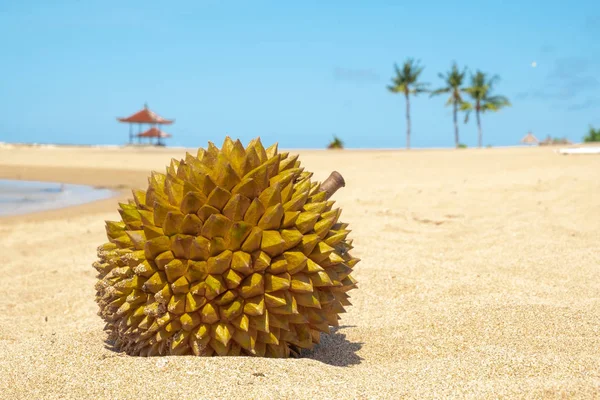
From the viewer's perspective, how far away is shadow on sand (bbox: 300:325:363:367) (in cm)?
285

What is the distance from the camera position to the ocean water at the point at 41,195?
12.4 metres

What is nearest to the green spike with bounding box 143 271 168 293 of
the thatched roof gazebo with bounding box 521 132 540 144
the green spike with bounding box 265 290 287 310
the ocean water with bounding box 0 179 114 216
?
the green spike with bounding box 265 290 287 310

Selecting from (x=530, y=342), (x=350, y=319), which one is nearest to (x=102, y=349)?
(x=350, y=319)

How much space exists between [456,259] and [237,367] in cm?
306

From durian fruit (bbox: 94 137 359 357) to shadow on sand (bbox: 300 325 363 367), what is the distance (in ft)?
0.65

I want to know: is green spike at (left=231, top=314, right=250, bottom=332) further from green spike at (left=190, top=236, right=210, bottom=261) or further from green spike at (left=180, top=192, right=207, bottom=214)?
green spike at (left=180, top=192, right=207, bottom=214)

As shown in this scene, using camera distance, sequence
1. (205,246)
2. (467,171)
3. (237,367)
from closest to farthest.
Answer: (237,367), (205,246), (467,171)

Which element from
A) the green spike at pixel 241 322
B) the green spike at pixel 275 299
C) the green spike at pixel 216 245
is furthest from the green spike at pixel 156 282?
the green spike at pixel 275 299

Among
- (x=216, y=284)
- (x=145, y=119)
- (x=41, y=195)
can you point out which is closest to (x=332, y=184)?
(x=216, y=284)

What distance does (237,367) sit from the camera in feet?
7.72

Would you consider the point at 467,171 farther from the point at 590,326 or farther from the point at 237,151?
the point at 237,151

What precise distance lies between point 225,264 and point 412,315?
5.14 feet

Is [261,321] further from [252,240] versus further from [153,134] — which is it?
[153,134]

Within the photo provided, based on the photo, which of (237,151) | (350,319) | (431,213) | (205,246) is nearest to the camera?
(205,246)
